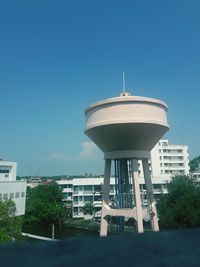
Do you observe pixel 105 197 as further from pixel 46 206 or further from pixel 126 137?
pixel 46 206

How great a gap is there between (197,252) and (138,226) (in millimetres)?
9924

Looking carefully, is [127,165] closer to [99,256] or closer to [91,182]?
[99,256]

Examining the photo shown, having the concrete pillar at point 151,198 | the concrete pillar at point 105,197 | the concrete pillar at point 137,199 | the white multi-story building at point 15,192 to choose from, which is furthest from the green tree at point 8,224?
the concrete pillar at point 151,198

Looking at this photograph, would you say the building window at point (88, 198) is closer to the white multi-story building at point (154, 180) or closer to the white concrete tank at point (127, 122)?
the white multi-story building at point (154, 180)

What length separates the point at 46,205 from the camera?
95.0 feet

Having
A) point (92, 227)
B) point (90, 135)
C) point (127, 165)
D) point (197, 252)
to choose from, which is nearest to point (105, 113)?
point (90, 135)

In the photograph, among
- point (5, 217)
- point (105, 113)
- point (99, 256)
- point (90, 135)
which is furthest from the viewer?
point (5, 217)

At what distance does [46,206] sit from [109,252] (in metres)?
28.9

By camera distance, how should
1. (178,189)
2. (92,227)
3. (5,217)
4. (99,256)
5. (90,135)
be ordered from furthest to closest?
(92,227)
(178,189)
(5,217)
(90,135)
(99,256)

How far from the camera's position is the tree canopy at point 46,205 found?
28.3 m

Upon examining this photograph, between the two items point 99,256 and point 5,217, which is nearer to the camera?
point 99,256

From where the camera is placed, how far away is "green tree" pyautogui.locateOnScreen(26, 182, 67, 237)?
28266 mm

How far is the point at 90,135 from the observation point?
11.7 meters

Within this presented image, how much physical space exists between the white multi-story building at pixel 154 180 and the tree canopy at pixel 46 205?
6.92ft
